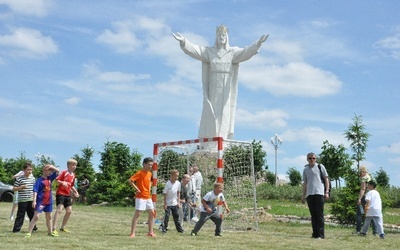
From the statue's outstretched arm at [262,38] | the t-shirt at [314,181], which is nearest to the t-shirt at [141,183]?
the t-shirt at [314,181]

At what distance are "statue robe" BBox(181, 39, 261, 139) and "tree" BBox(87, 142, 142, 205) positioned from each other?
19.9ft

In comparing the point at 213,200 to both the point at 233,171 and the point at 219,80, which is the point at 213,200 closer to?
the point at 233,171

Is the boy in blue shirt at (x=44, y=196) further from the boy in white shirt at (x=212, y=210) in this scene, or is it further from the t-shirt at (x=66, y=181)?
the boy in white shirt at (x=212, y=210)

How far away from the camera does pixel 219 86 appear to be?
117ft

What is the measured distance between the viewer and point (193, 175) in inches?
620

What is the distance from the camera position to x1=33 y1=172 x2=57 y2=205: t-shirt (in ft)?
36.4

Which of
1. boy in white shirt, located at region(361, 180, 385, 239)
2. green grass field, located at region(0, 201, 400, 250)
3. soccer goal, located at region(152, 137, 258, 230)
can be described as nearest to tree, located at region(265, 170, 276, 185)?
soccer goal, located at region(152, 137, 258, 230)

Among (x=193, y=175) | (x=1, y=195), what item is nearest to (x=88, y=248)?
(x=193, y=175)

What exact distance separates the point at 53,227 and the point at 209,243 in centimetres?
296

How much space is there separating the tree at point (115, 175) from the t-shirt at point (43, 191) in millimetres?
17510

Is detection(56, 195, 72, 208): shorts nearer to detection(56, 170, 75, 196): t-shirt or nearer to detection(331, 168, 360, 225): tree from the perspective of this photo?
detection(56, 170, 75, 196): t-shirt

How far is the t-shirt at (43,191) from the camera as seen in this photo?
1109cm

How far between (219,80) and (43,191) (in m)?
25.0

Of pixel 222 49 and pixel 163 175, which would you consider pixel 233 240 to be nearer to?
pixel 163 175
